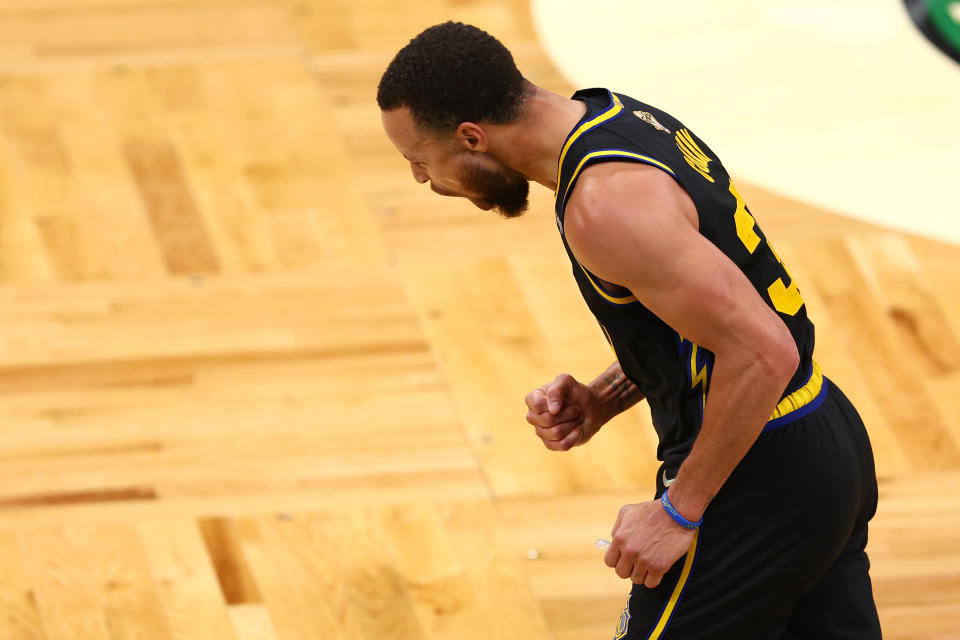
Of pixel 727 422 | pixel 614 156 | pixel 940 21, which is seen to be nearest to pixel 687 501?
pixel 727 422

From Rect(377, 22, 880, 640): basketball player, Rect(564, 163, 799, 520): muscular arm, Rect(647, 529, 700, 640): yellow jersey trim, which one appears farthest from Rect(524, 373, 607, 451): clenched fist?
Rect(564, 163, 799, 520): muscular arm

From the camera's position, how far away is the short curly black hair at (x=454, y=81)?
1744 mm

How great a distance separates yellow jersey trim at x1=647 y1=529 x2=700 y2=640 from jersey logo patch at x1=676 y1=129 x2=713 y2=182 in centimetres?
48

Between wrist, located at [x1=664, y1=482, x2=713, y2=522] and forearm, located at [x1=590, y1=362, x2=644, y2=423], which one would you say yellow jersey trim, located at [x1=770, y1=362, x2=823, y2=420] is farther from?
forearm, located at [x1=590, y1=362, x2=644, y2=423]

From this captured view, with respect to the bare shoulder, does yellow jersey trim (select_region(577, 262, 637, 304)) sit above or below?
below

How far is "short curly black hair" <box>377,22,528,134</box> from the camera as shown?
1.74 m

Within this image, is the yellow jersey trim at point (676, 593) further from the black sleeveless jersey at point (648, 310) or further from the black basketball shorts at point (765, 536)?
the black sleeveless jersey at point (648, 310)

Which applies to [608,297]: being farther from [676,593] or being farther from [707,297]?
[676,593]

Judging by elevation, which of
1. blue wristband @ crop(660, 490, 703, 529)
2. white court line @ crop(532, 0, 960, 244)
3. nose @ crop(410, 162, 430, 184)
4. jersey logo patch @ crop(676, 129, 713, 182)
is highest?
jersey logo patch @ crop(676, 129, 713, 182)

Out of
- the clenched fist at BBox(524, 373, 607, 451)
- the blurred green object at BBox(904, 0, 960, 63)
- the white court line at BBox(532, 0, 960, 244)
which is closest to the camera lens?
the clenched fist at BBox(524, 373, 607, 451)

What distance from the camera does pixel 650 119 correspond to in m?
1.81

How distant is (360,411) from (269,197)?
0.88 meters

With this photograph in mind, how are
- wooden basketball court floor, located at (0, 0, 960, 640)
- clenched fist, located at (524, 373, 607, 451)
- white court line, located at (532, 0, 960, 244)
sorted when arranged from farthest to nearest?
white court line, located at (532, 0, 960, 244)
wooden basketball court floor, located at (0, 0, 960, 640)
clenched fist, located at (524, 373, 607, 451)

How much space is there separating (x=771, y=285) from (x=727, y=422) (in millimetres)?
221
